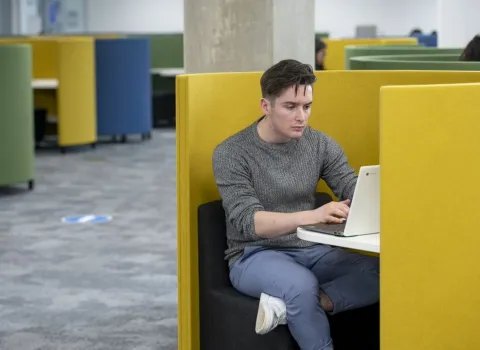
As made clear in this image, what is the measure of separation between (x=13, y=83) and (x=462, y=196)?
536 cm

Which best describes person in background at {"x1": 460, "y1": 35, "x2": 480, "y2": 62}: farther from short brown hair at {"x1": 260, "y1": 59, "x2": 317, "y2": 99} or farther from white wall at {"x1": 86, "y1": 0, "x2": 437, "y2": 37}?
white wall at {"x1": 86, "y1": 0, "x2": 437, "y2": 37}

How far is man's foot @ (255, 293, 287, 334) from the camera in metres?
3.17

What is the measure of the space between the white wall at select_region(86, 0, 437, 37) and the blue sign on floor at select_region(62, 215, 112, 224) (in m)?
13.4

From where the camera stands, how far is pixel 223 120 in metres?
3.71

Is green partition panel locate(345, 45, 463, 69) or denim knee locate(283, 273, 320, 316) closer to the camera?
denim knee locate(283, 273, 320, 316)

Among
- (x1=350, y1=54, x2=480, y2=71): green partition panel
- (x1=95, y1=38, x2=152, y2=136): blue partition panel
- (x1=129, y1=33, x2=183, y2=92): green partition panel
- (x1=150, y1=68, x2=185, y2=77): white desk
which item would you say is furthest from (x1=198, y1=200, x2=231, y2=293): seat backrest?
(x1=129, y1=33, x2=183, y2=92): green partition panel

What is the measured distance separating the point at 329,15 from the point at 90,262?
15.3 metres

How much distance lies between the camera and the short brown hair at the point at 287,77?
3289mm

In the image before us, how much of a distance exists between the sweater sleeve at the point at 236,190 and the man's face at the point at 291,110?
0.18 m

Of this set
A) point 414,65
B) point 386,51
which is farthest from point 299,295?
point 386,51

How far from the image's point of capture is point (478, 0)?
10406mm

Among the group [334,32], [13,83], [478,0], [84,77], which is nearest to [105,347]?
[13,83]

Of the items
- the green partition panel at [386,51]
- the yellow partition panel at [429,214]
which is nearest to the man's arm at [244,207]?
the yellow partition panel at [429,214]

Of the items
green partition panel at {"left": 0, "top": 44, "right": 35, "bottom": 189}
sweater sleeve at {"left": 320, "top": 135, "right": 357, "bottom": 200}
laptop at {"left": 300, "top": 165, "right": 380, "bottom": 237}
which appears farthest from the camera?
green partition panel at {"left": 0, "top": 44, "right": 35, "bottom": 189}
